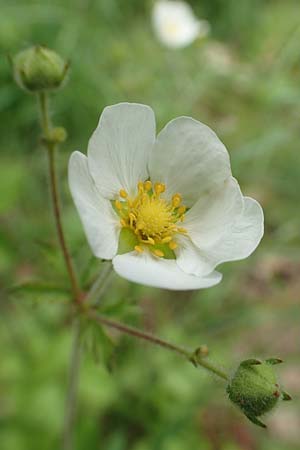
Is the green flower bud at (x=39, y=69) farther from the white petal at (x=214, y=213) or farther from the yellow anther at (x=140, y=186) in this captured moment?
the white petal at (x=214, y=213)

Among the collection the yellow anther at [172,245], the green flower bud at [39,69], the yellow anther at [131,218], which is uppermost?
the green flower bud at [39,69]

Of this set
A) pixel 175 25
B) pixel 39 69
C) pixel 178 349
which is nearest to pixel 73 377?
pixel 178 349

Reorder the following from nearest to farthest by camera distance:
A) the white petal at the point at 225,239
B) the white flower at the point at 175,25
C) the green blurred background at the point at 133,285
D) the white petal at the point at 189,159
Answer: the white petal at the point at 225,239, the white petal at the point at 189,159, the green blurred background at the point at 133,285, the white flower at the point at 175,25

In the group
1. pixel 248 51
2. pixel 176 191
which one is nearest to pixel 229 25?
pixel 248 51

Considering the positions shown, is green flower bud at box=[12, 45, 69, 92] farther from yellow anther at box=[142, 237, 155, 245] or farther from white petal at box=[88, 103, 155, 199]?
yellow anther at box=[142, 237, 155, 245]

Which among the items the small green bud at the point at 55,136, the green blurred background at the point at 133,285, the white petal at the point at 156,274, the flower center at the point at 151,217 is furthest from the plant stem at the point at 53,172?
the white petal at the point at 156,274

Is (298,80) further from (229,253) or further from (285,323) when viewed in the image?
(229,253)

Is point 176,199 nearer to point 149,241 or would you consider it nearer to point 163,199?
point 163,199
